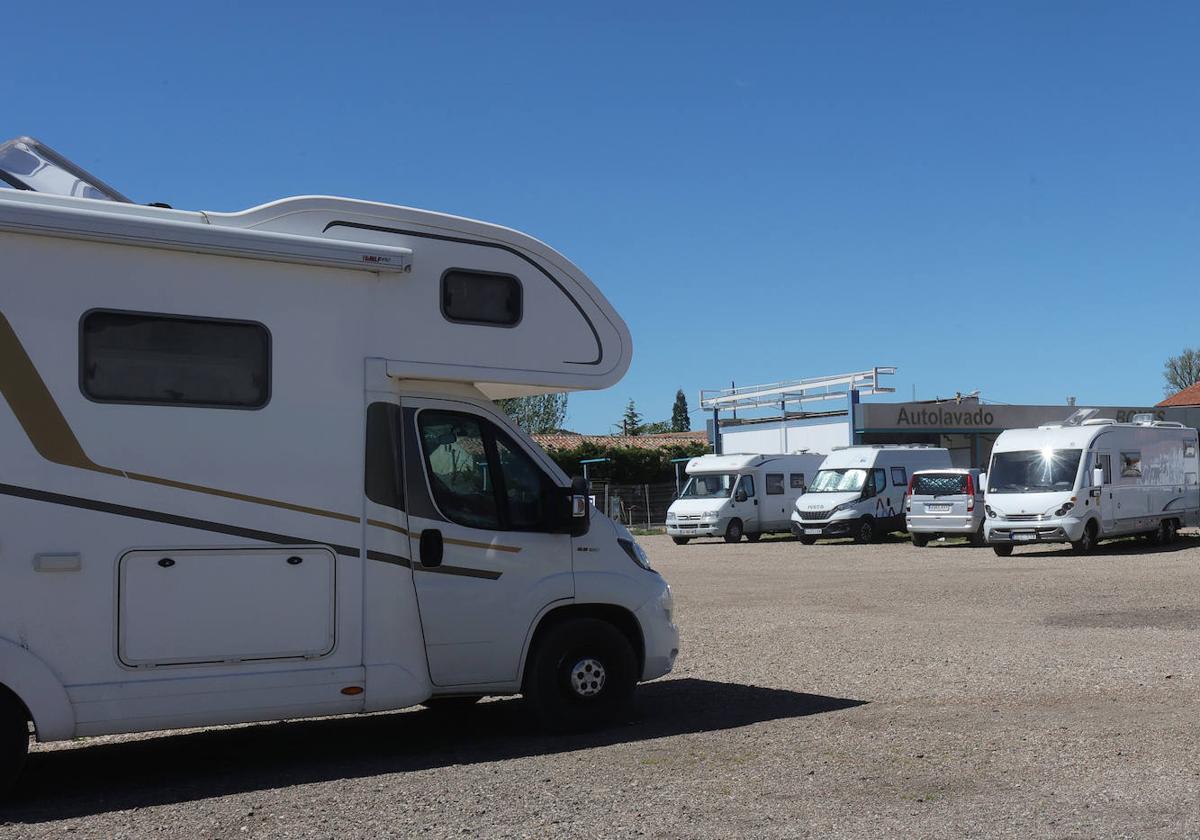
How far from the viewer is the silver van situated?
27.9 m

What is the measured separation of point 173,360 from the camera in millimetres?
6953

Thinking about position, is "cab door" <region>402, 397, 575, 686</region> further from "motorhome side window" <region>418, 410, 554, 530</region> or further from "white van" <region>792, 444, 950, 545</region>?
"white van" <region>792, 444, 950, 545</region>

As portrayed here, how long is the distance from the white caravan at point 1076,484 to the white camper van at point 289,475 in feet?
56.2

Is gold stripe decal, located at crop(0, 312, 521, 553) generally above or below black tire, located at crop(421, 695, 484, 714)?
above

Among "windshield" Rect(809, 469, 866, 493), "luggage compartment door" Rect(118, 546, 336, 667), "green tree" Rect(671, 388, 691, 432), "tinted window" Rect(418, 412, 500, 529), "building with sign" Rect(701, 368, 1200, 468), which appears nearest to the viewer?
"luggage compartment door" Rect(118, 546, 336, 667)

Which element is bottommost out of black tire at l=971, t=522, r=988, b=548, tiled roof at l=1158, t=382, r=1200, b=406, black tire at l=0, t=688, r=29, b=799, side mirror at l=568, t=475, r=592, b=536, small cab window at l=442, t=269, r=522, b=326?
black tire at l=0, t=688, r=29, b=799

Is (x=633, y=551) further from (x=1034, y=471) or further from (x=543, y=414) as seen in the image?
(x=543, y=414)

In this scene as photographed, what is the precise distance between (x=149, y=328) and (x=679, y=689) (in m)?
5.01

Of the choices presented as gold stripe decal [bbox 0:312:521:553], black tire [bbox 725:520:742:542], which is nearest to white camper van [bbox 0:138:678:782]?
gold stripe decal [bbox 0:312:521:553]

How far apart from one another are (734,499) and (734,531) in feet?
2.78

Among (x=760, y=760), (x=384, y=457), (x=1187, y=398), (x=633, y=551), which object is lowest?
(x=760, y=760)

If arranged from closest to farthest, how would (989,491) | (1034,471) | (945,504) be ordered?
(1034,471), (989,491), (945,504)

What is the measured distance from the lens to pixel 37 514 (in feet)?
21.2

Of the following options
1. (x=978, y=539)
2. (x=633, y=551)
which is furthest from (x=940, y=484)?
(x=633, y=551)
